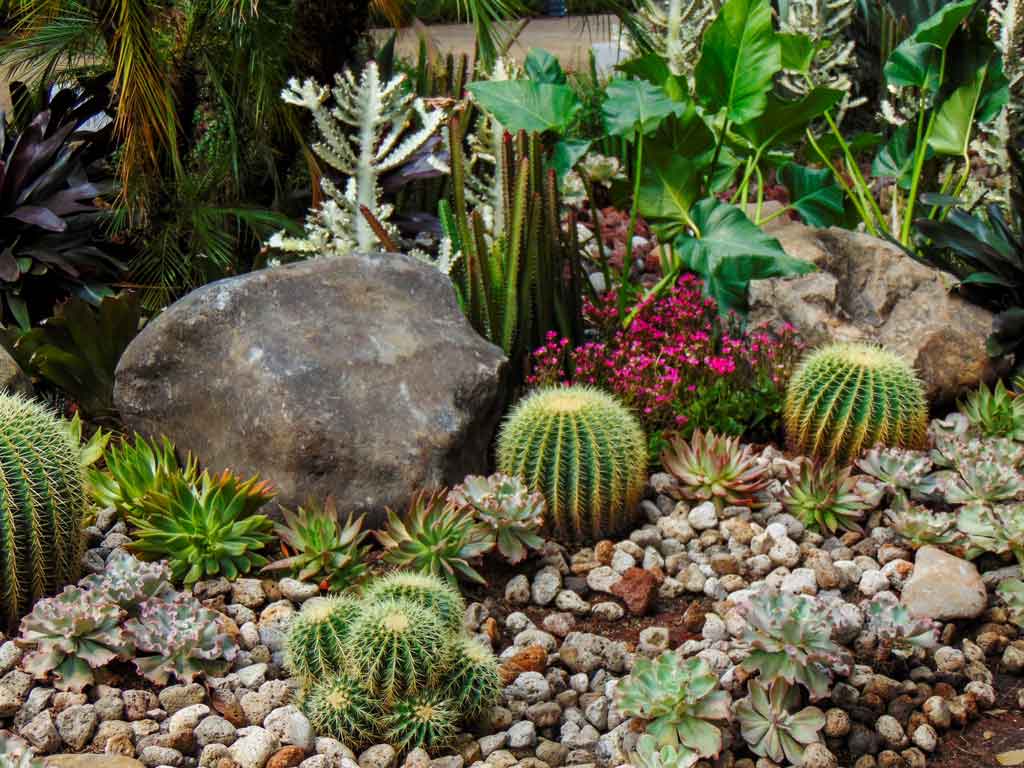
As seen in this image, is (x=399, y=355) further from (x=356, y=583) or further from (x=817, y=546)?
(x=817, y=546)

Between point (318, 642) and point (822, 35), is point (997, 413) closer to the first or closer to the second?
point (318, 642)

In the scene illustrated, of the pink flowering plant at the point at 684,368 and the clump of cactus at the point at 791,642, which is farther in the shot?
the pink flowering plant at the point at 684,368

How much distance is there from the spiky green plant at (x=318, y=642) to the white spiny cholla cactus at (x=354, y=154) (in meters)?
2.46

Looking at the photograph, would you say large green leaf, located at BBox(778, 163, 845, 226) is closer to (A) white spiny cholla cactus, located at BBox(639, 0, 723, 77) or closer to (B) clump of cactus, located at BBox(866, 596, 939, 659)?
(A) white spiny cholla cactus, located at BBox(639, 0, 723, 77)

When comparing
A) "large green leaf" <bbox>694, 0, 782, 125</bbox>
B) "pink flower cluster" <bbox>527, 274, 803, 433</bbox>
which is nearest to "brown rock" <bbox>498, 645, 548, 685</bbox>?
"pink flower cluster" <bbox>527, 274, 803, 433</bbox>

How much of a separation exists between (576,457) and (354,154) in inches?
95.1

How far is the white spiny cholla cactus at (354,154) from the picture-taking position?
5.14 m

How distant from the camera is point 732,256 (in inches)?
176

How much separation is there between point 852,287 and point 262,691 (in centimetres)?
326

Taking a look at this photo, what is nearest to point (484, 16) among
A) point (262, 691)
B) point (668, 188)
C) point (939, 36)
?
point (668, 188)

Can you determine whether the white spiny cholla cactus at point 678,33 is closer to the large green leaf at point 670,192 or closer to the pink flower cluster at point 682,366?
the large green leaf at point 670,192

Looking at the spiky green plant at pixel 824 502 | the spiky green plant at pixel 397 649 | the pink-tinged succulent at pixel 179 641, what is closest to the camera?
the spiky green plant at pixel 397 649

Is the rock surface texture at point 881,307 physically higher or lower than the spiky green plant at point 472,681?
Answer: higher

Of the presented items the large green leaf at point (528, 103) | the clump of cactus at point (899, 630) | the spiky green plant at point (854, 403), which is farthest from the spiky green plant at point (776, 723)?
the large green leaf at point (528, 103)
